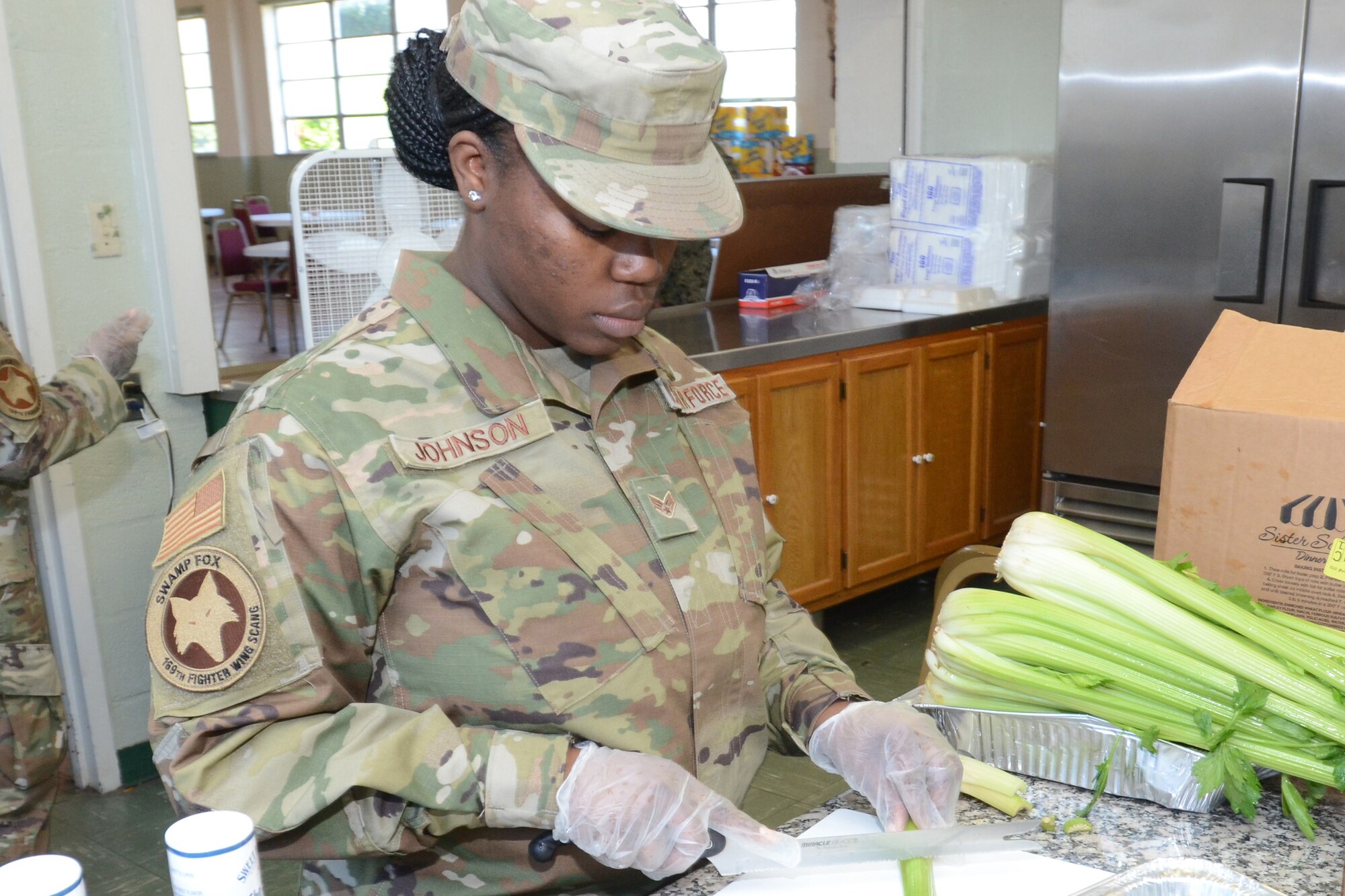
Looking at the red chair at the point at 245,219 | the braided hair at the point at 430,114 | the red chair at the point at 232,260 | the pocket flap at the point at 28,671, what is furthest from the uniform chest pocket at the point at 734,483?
the red chair at the point at 245,219

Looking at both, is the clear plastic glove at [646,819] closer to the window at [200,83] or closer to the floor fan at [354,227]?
the floor fan at [354,227]

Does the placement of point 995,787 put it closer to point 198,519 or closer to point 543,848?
point 543,848

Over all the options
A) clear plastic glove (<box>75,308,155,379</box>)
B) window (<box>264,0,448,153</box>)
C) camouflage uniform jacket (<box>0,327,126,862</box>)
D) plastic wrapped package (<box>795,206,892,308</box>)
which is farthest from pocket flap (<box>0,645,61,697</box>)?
window (<box>264,0,448,153</box>)

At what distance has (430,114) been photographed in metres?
1.16

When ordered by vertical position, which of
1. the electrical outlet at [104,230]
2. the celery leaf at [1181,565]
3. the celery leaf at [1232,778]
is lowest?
the celery leaf at [1232,778]

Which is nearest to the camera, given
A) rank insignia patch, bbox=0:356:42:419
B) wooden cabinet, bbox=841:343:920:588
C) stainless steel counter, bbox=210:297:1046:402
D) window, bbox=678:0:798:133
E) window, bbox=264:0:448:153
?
rank insignia patch, bbox=0:356:42:419

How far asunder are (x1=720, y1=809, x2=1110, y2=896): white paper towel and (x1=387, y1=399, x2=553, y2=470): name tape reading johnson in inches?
17.6

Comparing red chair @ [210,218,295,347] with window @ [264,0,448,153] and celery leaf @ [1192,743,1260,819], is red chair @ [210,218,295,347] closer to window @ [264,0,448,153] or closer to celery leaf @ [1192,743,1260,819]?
window @ [264,0,448,153]

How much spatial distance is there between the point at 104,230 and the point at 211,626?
2.23 meters

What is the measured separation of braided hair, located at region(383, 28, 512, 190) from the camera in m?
1.09

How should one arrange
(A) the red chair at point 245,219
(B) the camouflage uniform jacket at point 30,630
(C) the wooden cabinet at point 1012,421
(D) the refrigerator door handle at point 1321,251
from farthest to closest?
(A) the red chair at point 245,219 → (C) the wooden cabinet at point 1012,421 → (D) the refrigerator door handle at point 1321,251 → (B) the camouflage uniform jacket at point 30,630

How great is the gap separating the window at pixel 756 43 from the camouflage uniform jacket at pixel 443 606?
26.6 feet

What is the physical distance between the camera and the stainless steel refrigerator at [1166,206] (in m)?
3.13

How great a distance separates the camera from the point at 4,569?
7.50ft
